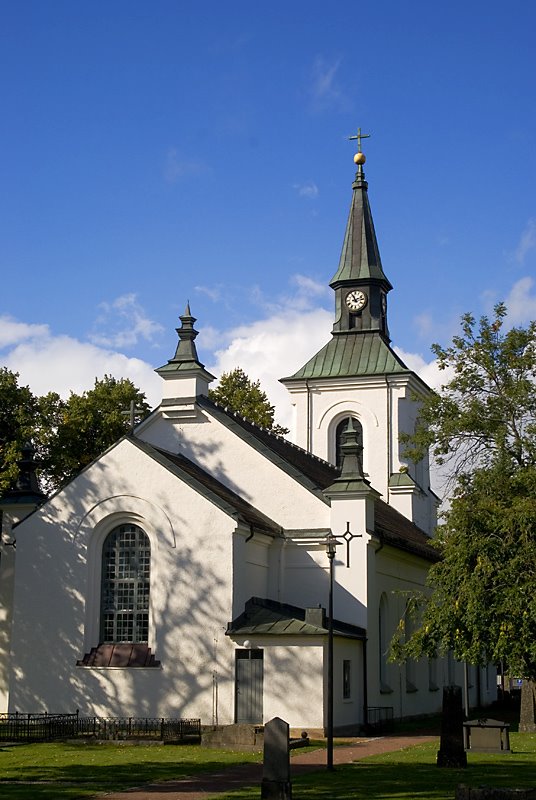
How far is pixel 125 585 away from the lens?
108 feet

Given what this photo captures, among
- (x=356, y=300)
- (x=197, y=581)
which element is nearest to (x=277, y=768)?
(x=197, y=581)

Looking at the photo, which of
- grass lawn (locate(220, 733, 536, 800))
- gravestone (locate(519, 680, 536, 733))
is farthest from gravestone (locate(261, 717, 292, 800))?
gravestone (locate(519, 680, 536, 733))

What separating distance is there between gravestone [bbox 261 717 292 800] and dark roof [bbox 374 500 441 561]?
17.7 m

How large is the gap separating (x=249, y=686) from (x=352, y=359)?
21.6 metres

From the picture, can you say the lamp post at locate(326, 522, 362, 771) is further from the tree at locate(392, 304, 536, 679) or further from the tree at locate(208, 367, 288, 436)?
the tree at locate(208, 367, 288, 436)

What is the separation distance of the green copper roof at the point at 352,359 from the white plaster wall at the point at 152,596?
17.9 m

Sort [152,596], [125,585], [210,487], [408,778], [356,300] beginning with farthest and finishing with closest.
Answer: [356,300] → [210,487] → [125,585] → [152,596] → [408,778]

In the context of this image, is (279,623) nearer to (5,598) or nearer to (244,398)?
(5,598)

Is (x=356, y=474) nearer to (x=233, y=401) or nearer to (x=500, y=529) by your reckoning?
(x=500, y=529)

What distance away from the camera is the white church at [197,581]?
101ft

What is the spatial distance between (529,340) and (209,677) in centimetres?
1388

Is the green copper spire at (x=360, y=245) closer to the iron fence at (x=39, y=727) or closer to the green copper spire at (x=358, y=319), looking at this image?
the green copper spire at (x=358, y=319)

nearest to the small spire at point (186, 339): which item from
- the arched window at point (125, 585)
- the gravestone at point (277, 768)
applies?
the arched window at point (125, 585)

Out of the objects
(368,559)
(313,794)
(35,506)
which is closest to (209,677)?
(368,559)
